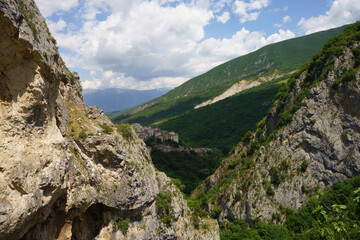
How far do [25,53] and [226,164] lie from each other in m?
59.1

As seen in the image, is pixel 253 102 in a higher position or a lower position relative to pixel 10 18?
lower

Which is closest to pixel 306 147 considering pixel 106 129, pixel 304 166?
pixel 304 166

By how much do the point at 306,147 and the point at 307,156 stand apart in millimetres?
2015

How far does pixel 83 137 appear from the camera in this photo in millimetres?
20875

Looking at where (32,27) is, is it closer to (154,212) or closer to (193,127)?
(154,212)

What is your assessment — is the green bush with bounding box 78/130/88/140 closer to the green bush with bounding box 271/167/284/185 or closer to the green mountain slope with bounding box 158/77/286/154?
the green bush with bounding box 271/167/284/185

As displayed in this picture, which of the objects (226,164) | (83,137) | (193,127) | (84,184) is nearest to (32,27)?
(83,137)

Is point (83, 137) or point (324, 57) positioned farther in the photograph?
point (324, 57)

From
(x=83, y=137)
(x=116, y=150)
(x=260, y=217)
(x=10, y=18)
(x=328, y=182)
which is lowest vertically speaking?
(x=260, y=217)

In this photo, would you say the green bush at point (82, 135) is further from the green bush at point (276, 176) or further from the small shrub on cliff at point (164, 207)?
the green bush at point (276, 176)

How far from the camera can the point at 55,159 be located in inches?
586

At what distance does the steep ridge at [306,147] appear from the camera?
45656 mm

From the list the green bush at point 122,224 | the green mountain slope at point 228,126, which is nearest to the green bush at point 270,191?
the green bush at point 122,224

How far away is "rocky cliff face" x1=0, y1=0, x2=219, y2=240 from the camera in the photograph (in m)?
12.1
